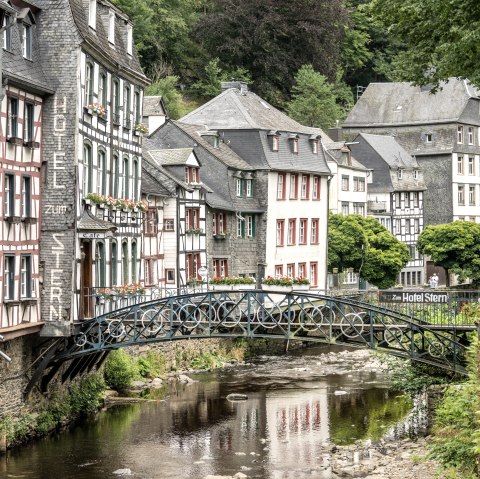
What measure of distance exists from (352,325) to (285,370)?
18910mm

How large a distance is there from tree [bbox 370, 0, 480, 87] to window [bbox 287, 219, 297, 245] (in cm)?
3451

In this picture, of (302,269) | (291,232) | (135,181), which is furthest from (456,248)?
(135,181)

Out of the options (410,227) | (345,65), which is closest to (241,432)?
(410,227)

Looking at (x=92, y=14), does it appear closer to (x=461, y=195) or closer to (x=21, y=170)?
(x=21, y=170)

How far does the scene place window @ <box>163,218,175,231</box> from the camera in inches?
2183

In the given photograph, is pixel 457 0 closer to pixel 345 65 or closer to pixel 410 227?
pixel 410 227

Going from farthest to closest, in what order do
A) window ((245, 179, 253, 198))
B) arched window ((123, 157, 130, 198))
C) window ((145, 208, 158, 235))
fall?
window ((245, 179, 253, 198)) < window ((145, 208, 158, 235)) < arched window ((123, 157, 130, 198))

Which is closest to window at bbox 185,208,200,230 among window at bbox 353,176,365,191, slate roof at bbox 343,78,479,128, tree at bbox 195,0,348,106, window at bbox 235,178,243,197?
window at bbox 235,178,243,197

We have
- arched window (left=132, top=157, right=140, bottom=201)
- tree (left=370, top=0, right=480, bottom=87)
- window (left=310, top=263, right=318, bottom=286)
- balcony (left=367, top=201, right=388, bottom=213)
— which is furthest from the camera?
balcony (left=367, top=201, right=388, bottom=213)

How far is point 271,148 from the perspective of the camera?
223 ft

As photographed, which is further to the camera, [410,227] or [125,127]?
[410,227]

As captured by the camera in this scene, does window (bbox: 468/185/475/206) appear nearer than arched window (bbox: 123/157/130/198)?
No

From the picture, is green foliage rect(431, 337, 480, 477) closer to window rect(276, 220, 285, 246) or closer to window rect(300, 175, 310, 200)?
window rect(276, 220, 285, 246)

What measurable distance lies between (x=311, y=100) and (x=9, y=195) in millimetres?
59476
